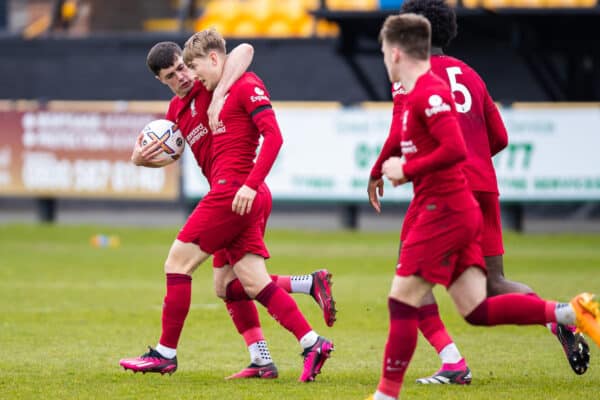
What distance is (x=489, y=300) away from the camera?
20.2 ft

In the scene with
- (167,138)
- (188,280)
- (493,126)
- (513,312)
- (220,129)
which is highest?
(493,126)

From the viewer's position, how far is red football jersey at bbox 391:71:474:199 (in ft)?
18.9

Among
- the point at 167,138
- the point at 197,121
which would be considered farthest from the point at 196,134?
the point at 167,138

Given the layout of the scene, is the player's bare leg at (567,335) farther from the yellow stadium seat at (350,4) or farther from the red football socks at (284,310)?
the yellow stadium seat at (350,4)

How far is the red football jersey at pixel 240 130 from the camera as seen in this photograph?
22.8 ft

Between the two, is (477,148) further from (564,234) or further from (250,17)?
(250,17)

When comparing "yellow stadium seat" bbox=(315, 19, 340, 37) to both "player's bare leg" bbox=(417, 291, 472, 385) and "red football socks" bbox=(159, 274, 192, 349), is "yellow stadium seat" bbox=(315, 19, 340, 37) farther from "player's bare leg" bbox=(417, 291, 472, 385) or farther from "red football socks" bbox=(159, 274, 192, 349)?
"red football socks" bbox=(159, 274, 192, 349)

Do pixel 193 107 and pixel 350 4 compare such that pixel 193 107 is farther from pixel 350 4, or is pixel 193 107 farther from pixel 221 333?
pixel 350 4

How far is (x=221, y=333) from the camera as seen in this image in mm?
9461

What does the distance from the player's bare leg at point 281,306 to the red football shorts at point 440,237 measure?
1295 mm

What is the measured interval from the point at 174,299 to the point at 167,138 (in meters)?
1.08

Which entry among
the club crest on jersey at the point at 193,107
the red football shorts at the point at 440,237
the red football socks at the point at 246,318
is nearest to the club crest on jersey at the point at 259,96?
the club crest on jersey at the point at 193,107

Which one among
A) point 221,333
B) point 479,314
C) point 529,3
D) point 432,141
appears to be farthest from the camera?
point 529,3

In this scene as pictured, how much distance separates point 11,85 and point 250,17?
523 centimetres
